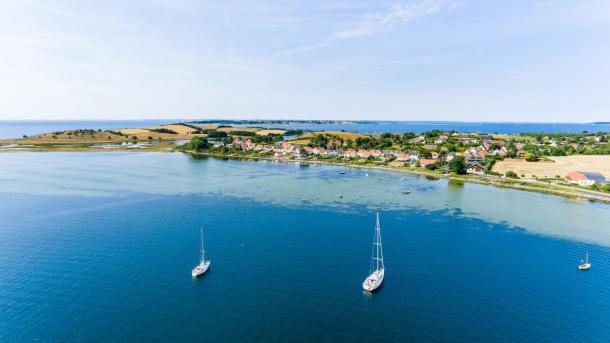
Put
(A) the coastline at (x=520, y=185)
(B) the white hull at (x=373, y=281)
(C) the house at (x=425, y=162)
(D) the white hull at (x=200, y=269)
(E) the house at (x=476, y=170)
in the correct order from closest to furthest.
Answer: (B) the white hull at (x=373, y=281) < (D) the white hull at (x=200, y=269) < (A) the coastline at (x=520, y=185) < (E) the house at (x=476, y=170) < (C) the house at (x=425, y=162)

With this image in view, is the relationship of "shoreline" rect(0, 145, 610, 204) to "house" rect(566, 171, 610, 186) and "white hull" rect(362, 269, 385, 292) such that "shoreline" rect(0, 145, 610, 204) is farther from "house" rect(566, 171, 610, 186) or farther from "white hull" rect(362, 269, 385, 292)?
"white hull" rect(362, 269, 385, 292)

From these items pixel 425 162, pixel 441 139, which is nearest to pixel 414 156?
pixel 425 162

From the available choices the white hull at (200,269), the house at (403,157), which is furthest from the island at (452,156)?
the white hull at (200,269)

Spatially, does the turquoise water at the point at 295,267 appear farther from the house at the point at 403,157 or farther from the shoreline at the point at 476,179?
the house at the point at 403,157

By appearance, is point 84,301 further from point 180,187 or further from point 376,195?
point 376,195

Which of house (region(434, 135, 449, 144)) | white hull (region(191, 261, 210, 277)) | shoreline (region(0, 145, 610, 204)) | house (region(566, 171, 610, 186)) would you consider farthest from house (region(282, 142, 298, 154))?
white hull (region(191, 261, 210, 277))
